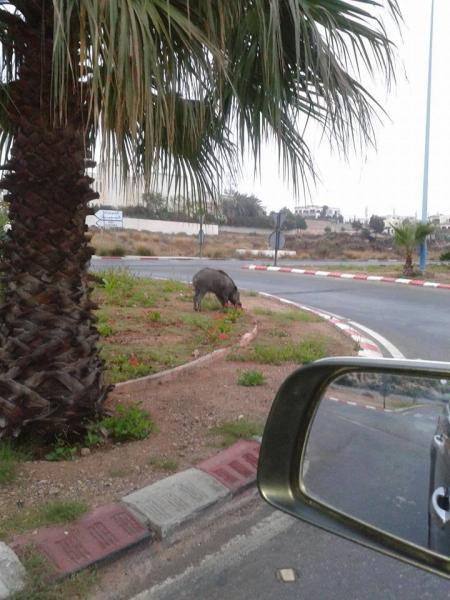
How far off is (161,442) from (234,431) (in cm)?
55

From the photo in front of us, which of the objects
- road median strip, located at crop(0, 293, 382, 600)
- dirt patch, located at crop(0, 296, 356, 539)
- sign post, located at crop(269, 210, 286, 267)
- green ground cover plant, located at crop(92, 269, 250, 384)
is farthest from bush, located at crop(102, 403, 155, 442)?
sign post, located at crop(269, 210, 286, 267)

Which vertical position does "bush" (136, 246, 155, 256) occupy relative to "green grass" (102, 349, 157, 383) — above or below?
above

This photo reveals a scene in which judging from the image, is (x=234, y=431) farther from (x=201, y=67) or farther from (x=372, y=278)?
(x=372, y=278)

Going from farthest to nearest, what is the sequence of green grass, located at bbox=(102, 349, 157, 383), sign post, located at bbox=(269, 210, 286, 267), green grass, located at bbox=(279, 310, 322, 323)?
sign post, located at bbox=(269, 210, 286, 267) → green grass, located at bbox=(279, 310, 322, 323) → green grass, located at bbox=(102, 349, 157, 383)

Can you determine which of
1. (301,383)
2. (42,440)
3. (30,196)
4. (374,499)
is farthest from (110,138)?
(374,499)

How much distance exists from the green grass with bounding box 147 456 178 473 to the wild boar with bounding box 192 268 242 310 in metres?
5.73

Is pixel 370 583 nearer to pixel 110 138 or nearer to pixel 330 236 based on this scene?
pixel 110 138

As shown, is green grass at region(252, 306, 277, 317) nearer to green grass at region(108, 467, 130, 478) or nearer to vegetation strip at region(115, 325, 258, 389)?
vegetation strip at region(115, 325, 258, 389)

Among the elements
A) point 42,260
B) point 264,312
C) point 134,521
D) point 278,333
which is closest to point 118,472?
point 134,521

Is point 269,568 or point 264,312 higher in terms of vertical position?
point 264,312

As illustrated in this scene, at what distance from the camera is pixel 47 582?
2414 millimetres

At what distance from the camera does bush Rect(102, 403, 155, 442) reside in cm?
390

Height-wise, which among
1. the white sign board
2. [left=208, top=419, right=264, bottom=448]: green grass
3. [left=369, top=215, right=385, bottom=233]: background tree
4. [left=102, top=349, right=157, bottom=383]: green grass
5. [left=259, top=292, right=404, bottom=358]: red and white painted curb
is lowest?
[left=208, top=419, right=264, bottom=448]: green grass

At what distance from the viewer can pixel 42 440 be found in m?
3.68
